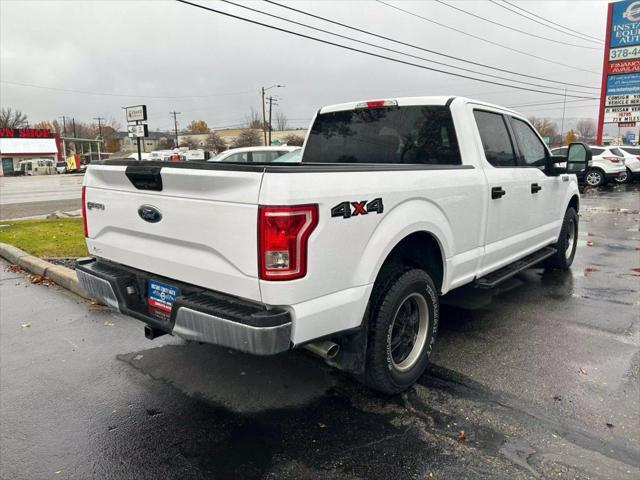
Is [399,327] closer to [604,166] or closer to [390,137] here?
[390,137]

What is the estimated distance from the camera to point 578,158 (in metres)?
5.81

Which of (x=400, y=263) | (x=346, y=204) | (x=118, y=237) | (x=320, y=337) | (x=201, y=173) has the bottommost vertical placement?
(x=320, y=337)

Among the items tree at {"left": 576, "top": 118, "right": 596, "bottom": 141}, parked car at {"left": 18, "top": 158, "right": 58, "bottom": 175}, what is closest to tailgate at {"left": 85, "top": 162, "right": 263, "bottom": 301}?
parked car at {"left": 18, "top": 158, "right": 58, "bottom": 175}

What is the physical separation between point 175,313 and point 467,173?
2.44 meters

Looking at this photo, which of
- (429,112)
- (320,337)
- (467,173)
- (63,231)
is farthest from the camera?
(63,231)

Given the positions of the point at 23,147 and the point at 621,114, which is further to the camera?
the point at 23,147

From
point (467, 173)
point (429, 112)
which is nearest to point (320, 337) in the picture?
point (467, 173)

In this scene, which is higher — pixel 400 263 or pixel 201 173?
pixel 201 173

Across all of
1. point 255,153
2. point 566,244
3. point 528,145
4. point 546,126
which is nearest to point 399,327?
point 528,145

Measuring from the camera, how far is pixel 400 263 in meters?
3.41

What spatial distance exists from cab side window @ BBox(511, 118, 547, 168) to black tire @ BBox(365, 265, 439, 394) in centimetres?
234

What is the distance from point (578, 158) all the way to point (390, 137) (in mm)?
2935

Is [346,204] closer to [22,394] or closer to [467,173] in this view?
[467,173]

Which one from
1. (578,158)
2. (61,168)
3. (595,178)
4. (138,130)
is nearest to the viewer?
(578,158)
